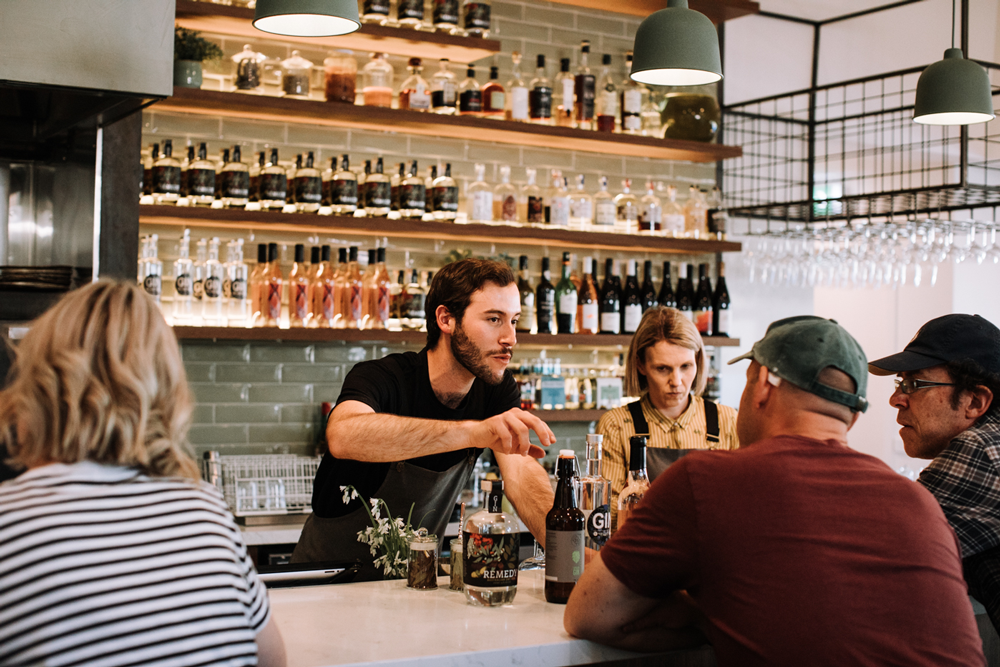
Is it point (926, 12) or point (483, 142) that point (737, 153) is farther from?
point (926, 12)

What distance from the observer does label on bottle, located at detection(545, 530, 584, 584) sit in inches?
71.0

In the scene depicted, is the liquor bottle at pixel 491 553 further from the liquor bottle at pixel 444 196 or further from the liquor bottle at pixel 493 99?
the liquor bottle at pixel 493 99

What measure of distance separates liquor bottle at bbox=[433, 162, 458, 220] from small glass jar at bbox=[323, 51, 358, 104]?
47cm

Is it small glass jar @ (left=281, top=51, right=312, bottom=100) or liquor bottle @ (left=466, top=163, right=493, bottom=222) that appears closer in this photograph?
small glass jar @ (left=281, top=51, right=312, bottom=100)

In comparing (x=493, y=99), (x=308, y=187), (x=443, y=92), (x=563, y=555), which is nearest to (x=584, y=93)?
(x=493, y=99)

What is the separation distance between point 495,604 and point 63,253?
1.80 metres

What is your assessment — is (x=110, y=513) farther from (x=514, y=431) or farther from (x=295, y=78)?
(x=295, y=78)

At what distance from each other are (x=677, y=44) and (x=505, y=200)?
189cm

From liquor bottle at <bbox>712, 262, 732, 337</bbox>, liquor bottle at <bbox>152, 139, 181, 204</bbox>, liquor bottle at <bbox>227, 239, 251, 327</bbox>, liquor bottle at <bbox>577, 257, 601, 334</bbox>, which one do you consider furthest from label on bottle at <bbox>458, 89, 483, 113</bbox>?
liquor bottle at <bbox>712, 262, 732, 337</bbox>

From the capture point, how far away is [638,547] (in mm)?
1493

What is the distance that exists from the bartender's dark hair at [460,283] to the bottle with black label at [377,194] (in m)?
1.43

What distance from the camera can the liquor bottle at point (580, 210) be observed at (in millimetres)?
4359

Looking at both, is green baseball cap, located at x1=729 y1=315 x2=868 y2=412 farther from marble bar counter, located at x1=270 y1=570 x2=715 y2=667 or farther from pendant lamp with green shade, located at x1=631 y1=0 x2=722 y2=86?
pendant lamp with green shade, located at x1=631 y1=0 x2=722 y2=86

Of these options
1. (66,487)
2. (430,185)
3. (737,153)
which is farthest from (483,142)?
(66,487)
